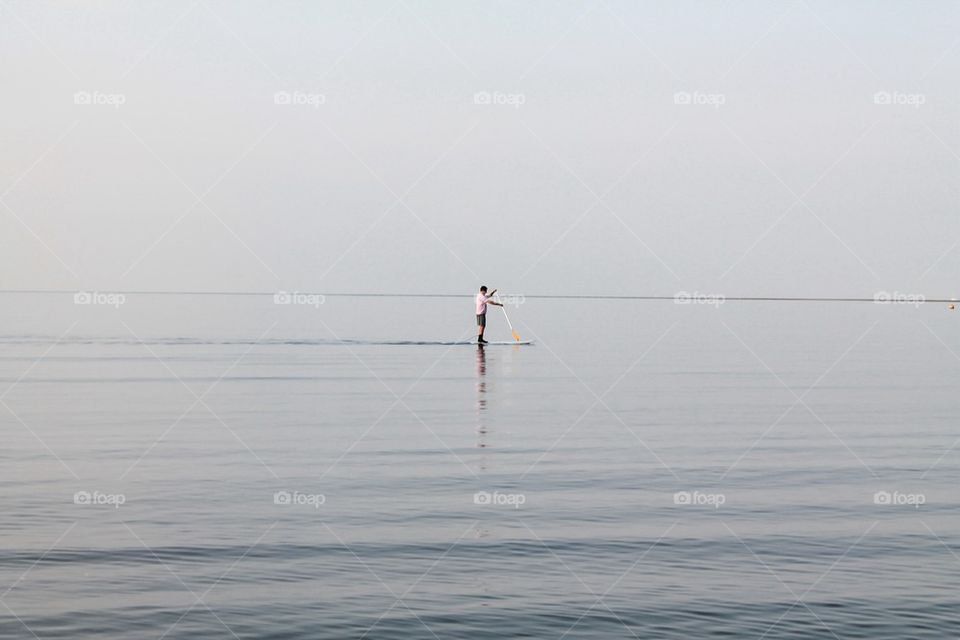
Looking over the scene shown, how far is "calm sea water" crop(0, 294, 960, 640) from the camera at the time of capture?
13078 mm

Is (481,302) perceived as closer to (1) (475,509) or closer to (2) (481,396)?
(2) (481,396)

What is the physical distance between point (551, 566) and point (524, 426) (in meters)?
13.0

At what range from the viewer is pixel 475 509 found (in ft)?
60.0

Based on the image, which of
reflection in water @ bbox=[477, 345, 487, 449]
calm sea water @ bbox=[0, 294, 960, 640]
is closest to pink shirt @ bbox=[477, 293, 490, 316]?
reflection in water @ bbox=[477, 345, 487, 449]

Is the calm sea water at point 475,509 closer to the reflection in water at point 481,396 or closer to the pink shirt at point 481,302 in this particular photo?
the reflection in water at point 481,396

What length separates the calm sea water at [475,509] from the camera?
515 inches

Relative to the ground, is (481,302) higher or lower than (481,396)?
higher

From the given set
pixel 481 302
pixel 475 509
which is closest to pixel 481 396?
pixel 475 509

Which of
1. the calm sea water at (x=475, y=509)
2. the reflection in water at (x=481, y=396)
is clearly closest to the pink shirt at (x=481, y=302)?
the reflection in water at (x=481, y=396)

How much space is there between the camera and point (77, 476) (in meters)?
20.7

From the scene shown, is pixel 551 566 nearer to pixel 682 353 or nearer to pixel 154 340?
pixel 682 353

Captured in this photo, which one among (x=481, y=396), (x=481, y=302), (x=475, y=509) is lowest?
(x=475, y=509)

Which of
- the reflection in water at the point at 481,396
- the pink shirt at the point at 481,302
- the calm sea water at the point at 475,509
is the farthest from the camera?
the pink shirt at the point at 481,302

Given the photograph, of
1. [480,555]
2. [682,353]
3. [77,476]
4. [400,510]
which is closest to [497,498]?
[400,510]
